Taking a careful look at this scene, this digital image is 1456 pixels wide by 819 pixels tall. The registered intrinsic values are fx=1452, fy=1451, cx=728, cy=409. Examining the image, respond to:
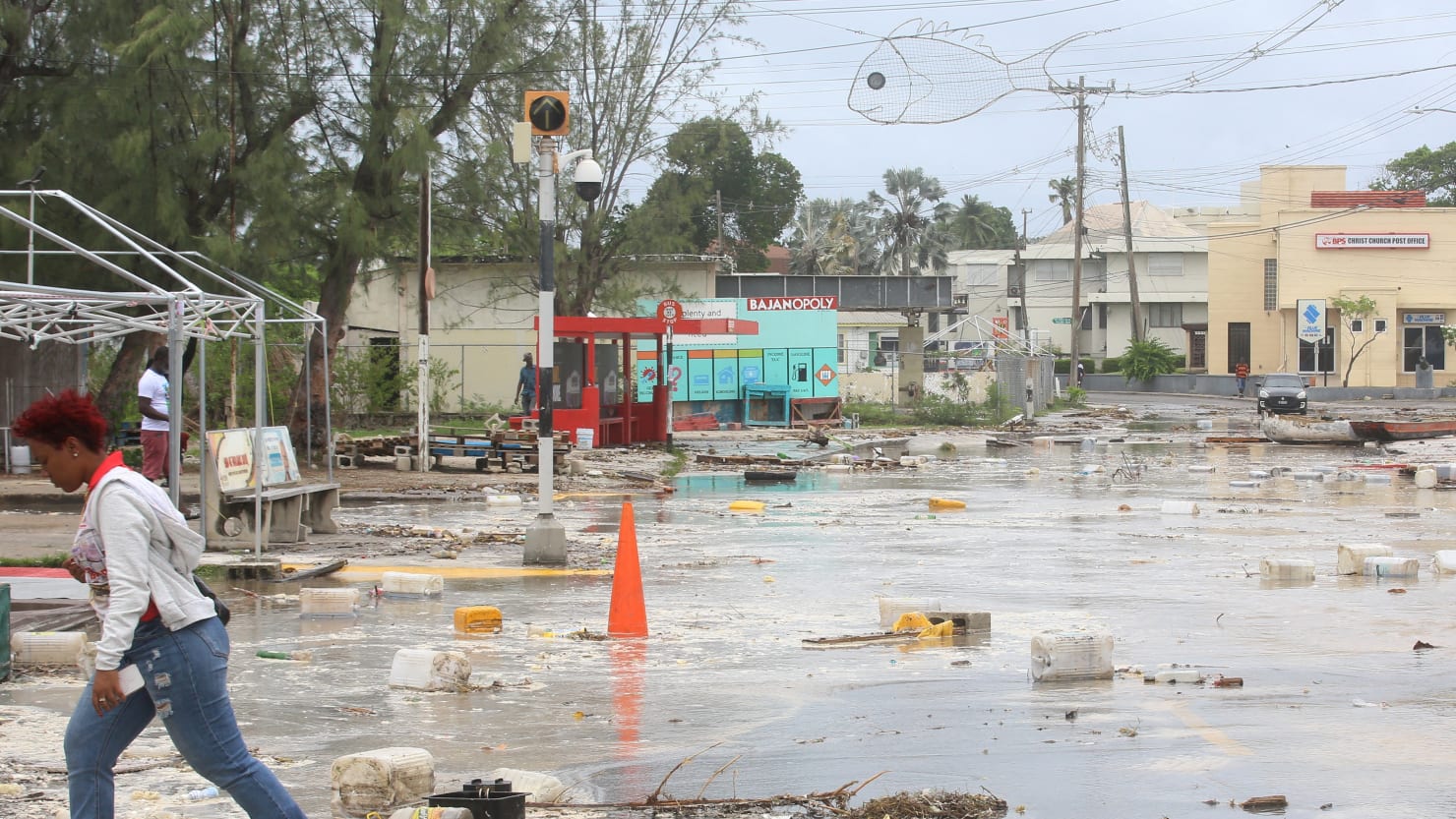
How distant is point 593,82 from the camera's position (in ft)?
130

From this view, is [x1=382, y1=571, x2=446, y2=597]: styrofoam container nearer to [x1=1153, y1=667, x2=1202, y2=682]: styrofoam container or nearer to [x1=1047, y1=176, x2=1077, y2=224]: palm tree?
[x1=1153, y1=667, x2=1202, y2=682]: styrofoam container

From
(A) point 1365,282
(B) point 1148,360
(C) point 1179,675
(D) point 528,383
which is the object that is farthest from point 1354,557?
(B) point 1148,360

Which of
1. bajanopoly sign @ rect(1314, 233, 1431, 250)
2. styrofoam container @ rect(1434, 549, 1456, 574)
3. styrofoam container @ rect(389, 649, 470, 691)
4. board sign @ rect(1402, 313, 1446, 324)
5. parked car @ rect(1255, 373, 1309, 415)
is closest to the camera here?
styrofoam container @ rect(389, 649, 470, 691)

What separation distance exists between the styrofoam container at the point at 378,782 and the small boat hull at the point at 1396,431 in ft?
106

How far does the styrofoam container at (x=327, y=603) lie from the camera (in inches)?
434

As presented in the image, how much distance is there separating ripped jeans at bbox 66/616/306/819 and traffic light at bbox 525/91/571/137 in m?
9.53

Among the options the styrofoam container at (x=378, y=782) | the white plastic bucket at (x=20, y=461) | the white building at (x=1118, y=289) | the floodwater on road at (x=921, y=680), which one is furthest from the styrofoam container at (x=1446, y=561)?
the white building at (x=1118, y=289)

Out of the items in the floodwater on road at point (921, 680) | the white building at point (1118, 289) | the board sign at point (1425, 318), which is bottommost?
the floodwater on road at point (921, 680)

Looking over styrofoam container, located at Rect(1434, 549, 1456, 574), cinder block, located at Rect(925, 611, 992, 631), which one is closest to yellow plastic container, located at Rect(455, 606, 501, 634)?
cinder block, located at Rect(925, 611, 992, 631)

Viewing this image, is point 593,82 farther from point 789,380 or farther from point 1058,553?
point 1058,553

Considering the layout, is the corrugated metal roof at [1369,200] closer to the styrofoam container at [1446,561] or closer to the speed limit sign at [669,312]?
the speed limit sign at [669,312]

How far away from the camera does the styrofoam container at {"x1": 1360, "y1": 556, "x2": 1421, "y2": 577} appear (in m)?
13.0

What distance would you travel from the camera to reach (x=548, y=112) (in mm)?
13734

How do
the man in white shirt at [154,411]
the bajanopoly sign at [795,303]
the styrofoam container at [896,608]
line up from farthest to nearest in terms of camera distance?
the bajanopoly sign at [795,303], the man in white shirt at [154,411], the styrofoam container at [896,608]
